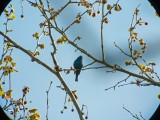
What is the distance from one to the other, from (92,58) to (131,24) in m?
0.95

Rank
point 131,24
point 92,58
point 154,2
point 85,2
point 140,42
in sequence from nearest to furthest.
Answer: point 154,2, point 92,58, point 131,24, point 140,42, point 85,2

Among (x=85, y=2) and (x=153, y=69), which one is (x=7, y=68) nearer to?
(x=85, y=2)

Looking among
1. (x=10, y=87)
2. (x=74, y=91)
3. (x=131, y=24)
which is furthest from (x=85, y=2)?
(x=10, y=87)

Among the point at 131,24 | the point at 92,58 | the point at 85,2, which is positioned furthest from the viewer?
the point at 85,2

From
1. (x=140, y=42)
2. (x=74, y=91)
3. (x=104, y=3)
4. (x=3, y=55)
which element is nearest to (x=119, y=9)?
(x=104, y=3)

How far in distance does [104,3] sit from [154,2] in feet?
4.35

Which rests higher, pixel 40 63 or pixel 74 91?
pixel 40 63

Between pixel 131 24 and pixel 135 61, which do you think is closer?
pixel 135 61

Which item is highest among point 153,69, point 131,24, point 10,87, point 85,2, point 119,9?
point 85,2

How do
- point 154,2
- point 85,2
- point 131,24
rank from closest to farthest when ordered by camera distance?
point 154,2 → point 131,24 → point 85,2

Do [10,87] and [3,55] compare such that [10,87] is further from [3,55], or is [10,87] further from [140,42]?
[140,42]

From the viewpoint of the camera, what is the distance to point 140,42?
4656mm

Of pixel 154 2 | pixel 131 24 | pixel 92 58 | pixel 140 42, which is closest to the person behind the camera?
pixel 154 2

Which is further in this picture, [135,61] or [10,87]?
[10,87]
